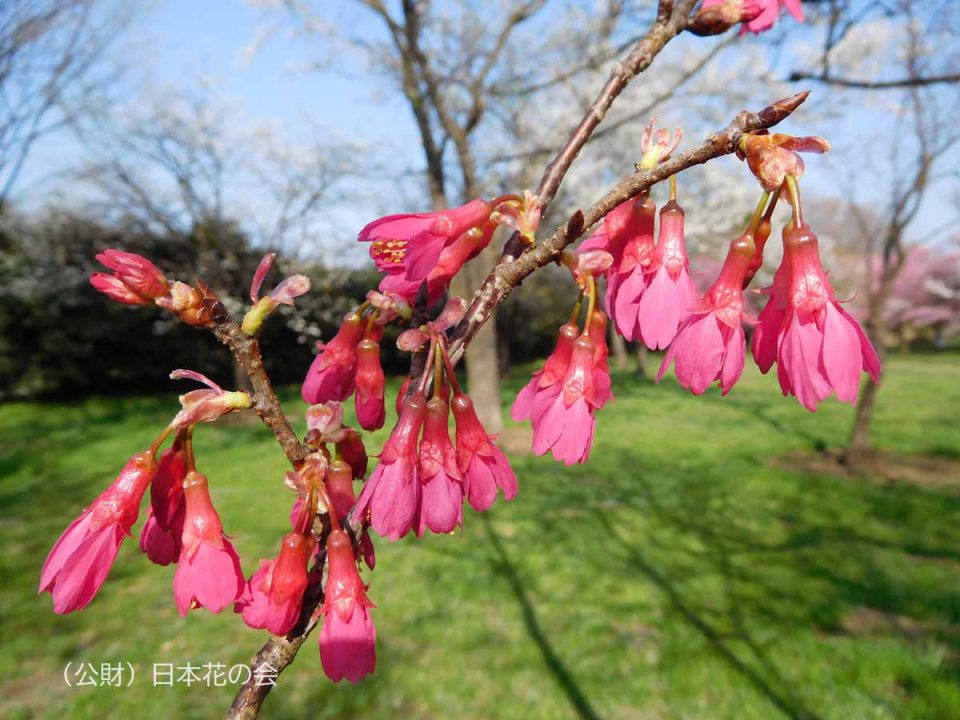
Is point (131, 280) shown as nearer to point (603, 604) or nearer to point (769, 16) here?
point (769, 16)

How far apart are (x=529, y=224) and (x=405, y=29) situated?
859 cm

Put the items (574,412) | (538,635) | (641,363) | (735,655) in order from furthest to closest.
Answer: (641,363)
(538,635)
(735,655)
(574,412)

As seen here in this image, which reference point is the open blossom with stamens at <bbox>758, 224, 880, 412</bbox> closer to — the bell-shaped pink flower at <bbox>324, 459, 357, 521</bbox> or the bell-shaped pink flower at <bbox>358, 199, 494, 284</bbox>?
the bell-shaped pink flower at <bbox>358, 199, 494, 284</bbox>

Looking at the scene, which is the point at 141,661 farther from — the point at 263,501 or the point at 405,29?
the point at 405,29

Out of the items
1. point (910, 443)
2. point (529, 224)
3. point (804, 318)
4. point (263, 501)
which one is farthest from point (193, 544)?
point (910, 443)

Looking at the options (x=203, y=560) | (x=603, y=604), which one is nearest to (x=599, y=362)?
(x=203, y=560)

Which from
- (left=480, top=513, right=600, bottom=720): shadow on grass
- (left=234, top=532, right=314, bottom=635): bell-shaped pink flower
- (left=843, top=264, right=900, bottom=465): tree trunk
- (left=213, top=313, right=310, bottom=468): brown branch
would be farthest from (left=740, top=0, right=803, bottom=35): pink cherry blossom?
(left=843, top=264, right=900, bottom=465): tree trunk

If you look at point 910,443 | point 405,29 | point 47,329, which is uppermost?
point 405,29

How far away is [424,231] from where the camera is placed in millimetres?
711

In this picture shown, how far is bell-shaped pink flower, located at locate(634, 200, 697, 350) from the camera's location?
750mm

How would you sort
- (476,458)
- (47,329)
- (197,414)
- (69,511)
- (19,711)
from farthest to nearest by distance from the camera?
(47,329) → (69,511) → (19,711) → (476,458) → (197,414)

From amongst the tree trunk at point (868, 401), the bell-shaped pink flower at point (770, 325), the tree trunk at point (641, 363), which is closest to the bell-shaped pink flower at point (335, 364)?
the bell-shaped pink flower at point (770, 325)

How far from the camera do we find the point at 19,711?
3.37 m

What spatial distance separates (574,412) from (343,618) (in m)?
0.38
